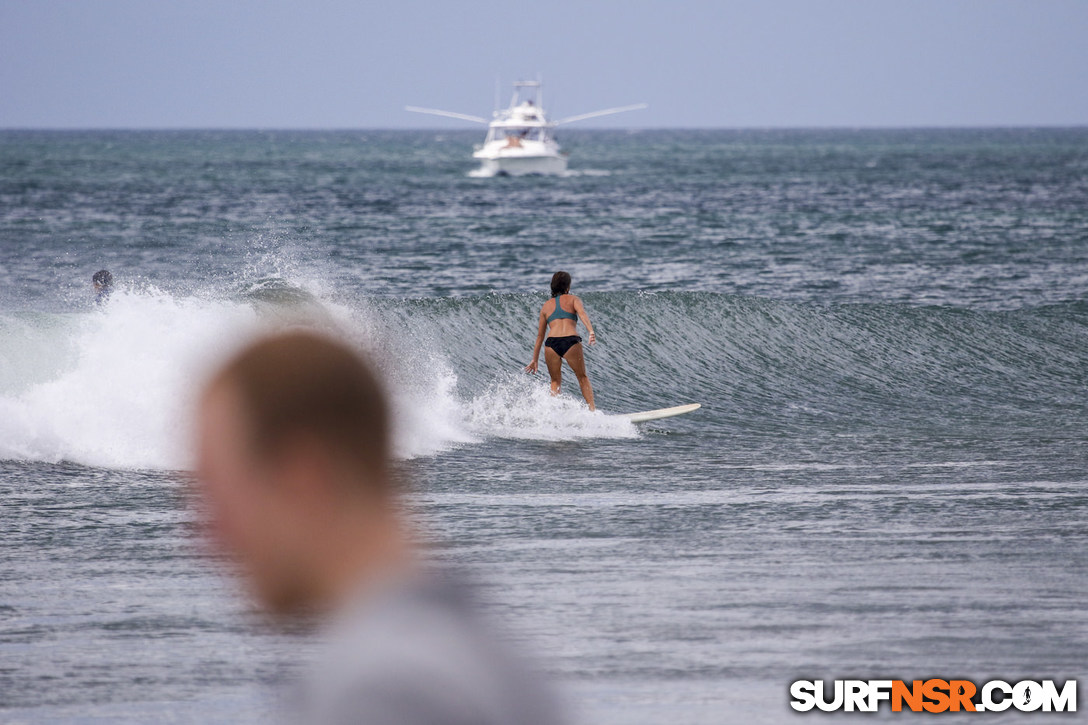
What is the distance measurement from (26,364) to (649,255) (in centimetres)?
2072

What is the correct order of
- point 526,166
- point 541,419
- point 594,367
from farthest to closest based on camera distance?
point 526,166 < point 594,367 < point 541,419

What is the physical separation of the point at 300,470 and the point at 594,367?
7.62 metres

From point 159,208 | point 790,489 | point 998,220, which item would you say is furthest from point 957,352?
point 159,208

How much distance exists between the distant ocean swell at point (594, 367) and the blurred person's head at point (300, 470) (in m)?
0.33

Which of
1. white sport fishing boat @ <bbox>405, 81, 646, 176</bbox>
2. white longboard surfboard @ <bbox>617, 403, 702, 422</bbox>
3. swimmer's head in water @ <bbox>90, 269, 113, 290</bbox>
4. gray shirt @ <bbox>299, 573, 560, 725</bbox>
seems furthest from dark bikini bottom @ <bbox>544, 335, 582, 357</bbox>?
white sport fishing boat @ <bbox>405, 81, 646, 176</bbox>

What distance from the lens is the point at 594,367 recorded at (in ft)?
56.7

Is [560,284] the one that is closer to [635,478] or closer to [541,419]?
[541,419]

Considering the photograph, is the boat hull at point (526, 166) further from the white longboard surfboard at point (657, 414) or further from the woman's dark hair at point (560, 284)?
the woman's dark hair at point (560, 284)

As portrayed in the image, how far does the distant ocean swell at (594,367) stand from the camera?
11.7 m

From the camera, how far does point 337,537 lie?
8.33 metres

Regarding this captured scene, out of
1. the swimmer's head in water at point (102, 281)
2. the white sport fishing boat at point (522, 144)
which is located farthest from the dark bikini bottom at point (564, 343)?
the white sport fishing boat at point (522, 144)

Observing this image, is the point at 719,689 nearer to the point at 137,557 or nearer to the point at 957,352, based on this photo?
the point at 137,557

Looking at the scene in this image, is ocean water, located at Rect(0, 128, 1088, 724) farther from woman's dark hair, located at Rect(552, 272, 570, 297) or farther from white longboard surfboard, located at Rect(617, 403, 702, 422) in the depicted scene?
woman's dark hair, located at Rect(552, 272, 570, 297)

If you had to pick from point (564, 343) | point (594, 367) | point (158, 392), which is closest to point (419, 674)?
point (158, 392)
